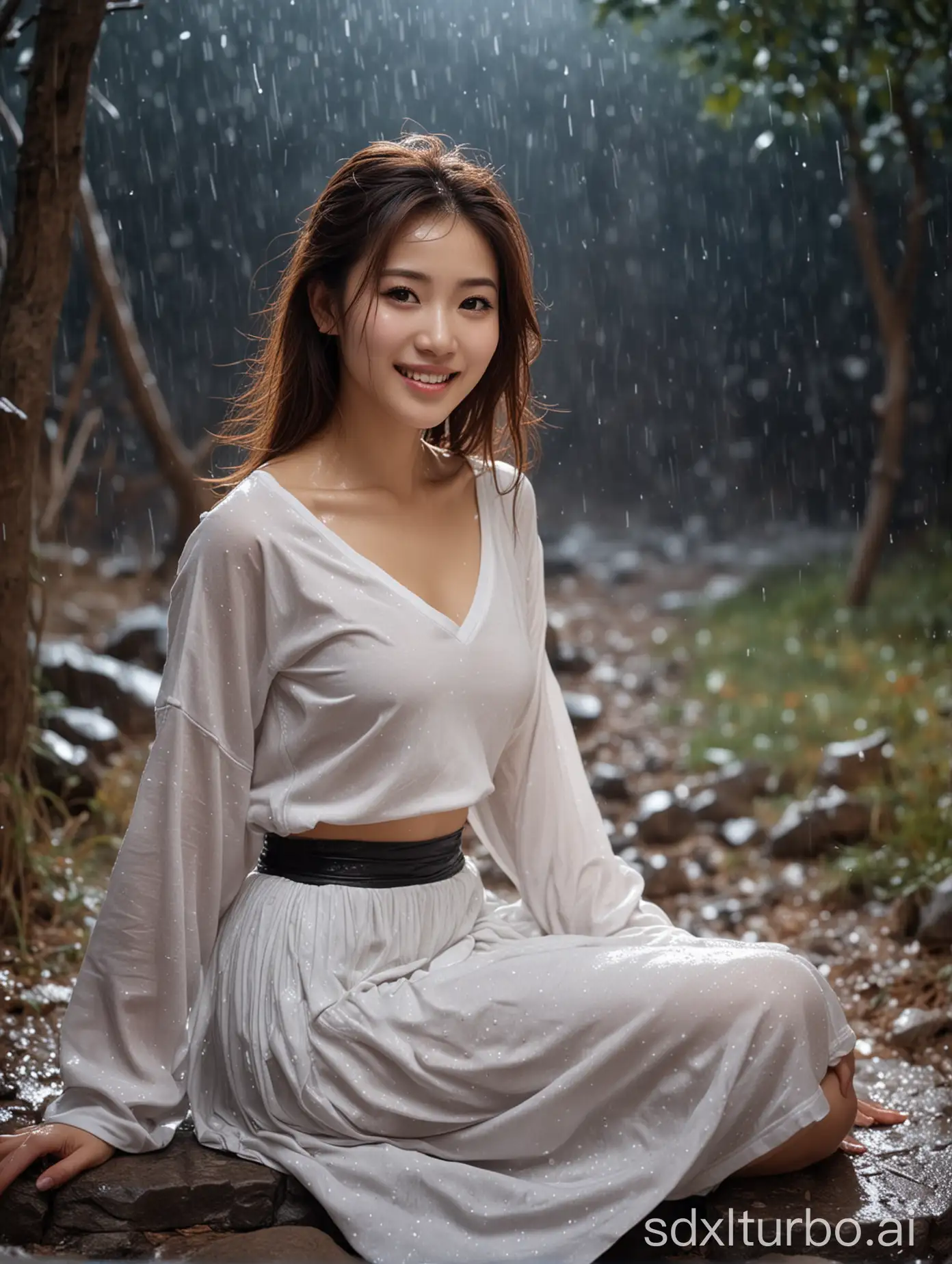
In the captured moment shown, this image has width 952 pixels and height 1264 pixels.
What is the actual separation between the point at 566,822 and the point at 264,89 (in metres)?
4.63

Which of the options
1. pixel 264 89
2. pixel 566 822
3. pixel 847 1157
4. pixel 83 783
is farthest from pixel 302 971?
pixel 264 89

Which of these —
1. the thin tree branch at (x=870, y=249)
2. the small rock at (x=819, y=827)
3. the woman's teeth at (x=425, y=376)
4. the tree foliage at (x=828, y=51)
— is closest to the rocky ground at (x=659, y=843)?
the small rock at (x=819, y=827)

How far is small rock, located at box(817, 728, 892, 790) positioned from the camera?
12.8 feet

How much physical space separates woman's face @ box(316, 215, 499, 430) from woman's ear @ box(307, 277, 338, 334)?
3cm

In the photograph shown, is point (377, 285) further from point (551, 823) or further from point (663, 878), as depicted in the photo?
point (663, 878)

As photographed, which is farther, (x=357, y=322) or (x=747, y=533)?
A: (x=747, y=533)

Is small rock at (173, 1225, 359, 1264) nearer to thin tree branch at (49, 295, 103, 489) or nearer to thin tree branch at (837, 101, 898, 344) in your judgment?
thin tree branch at (49, 295, 103, 489)

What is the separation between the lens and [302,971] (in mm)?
1709

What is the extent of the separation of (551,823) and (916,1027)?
1.00 meters

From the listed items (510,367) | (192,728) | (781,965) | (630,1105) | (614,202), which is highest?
(614,202)

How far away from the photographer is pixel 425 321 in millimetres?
1729

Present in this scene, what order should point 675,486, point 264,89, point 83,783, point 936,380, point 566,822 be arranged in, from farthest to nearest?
point 675,486 < point 936,380 < point 264,89 < point 83,783 < point 566,822

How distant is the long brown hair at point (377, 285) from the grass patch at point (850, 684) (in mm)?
1631

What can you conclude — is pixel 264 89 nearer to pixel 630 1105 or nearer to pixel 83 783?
pixel 83 783
